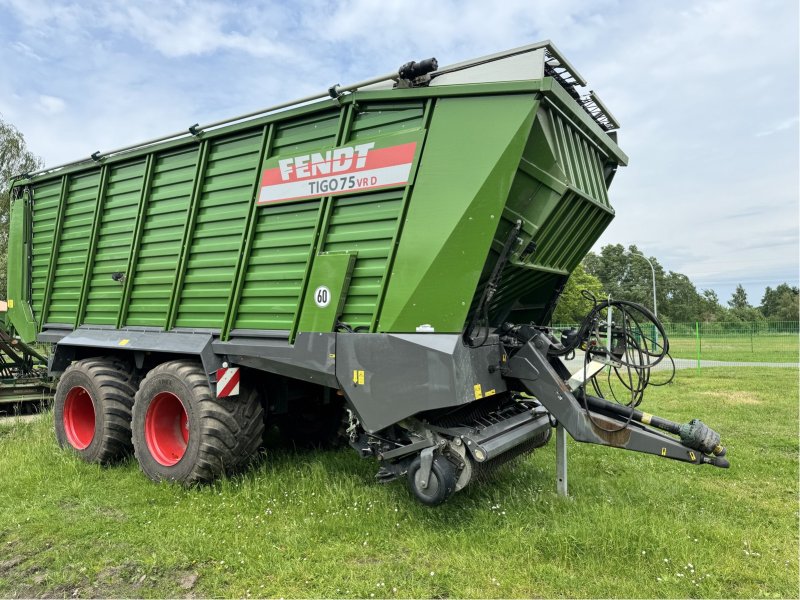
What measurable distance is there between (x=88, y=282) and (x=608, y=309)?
552 cm

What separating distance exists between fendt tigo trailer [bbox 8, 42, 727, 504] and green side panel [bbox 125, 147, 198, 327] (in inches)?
0.9

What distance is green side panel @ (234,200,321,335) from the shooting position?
14.6ft

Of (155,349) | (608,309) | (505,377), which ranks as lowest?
(155,349)

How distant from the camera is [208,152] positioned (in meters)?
5.20

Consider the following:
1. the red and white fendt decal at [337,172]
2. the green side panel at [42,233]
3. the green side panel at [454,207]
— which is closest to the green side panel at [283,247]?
the red and white fendt decal at [337,172]

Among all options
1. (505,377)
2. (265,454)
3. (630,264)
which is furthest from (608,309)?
(630,264)

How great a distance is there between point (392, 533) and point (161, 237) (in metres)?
3.65

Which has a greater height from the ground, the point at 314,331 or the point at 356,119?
the point at 356,119

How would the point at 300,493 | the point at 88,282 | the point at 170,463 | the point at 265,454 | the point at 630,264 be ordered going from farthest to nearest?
the point at 630,264
the point at 88,282
the point at 265,454
the point at 170,463
the point at 300,493

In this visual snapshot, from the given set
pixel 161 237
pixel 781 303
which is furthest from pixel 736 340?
pixel 781 303

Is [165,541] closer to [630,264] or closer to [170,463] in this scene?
[170,463]

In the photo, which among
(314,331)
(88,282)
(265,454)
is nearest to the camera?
(314,331)

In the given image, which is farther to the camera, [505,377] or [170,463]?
[170,463]

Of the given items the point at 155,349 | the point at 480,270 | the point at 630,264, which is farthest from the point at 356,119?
the point at 630,264
